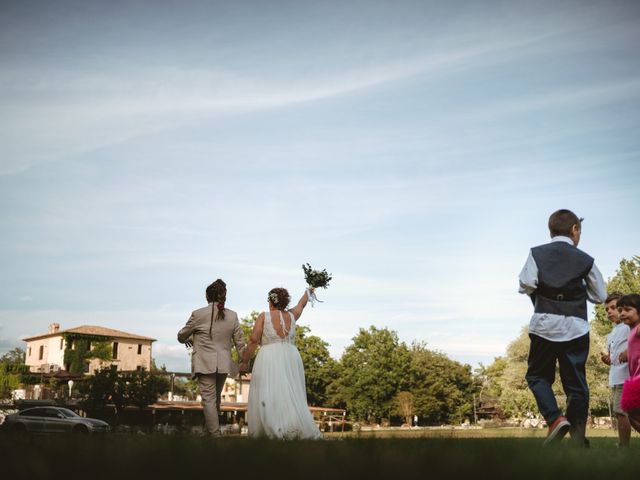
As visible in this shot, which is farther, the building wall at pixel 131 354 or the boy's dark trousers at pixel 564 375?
A: the building wall at pixel 131 354

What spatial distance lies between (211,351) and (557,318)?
16.7 feet

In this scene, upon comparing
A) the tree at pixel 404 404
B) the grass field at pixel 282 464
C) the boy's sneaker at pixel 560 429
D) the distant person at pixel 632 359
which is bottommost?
the tree at pixel 404 404

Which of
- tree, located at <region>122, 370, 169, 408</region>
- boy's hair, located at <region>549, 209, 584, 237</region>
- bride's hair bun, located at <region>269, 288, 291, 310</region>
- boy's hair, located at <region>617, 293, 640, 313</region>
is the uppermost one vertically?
boy's hair, located at <region>549, 209, 584, 237</region>

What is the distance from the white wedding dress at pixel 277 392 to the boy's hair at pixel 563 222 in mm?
3993

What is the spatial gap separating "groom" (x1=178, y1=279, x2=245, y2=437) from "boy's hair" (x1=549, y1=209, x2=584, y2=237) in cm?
484

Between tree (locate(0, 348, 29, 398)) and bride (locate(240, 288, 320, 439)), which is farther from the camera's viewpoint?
tree (locate(0, 348, 29, 398))

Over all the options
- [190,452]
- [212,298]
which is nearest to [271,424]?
[212,298]

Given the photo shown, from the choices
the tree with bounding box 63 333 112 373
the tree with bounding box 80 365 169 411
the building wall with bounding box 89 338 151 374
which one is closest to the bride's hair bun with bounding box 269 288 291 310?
the tree with bounding box 80 365 169 411

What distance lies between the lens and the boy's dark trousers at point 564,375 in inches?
252

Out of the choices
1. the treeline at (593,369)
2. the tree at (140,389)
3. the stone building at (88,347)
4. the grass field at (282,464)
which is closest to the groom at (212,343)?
the grass field at (282,464)

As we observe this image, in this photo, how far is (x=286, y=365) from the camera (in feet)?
29.6

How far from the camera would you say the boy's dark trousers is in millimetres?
6406

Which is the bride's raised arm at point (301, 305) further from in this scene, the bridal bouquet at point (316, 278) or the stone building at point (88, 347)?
the stone building at point (88, 347)

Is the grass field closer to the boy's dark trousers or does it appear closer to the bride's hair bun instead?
the boy's dark trousers
